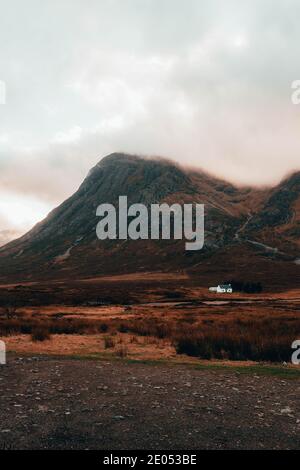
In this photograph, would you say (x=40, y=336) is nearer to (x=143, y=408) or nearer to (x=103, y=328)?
(x=103, y=328)

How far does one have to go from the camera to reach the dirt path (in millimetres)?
9438

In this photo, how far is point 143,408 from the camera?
11.5 metres

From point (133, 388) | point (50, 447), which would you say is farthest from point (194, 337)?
point (50, 447)

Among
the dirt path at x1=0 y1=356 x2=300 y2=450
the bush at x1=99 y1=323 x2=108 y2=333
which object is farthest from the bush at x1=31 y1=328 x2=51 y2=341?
the dirt path at x1=0 y1=356 x2=300 y2=450

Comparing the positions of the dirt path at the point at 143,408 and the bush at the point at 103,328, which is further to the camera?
the bush at the point at 103,328

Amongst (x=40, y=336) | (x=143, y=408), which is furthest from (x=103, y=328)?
(x=143, y=408)

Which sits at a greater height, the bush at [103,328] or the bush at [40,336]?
the bush at [40,336]

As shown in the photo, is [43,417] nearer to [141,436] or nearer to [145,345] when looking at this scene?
[141,436]

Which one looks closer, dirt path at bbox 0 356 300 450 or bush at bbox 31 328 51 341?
dirt path at bbox 0 356 300 450

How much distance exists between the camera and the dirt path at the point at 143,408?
9.44 metres

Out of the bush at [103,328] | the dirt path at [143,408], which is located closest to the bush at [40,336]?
the bush at [103,328]

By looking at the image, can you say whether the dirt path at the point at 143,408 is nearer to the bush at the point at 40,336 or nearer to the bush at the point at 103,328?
the bush at the point at 40,336

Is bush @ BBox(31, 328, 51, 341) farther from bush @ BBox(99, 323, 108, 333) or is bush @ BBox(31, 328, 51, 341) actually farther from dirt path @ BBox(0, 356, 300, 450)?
dirt path @ BBox(0, 356, 300, 450)

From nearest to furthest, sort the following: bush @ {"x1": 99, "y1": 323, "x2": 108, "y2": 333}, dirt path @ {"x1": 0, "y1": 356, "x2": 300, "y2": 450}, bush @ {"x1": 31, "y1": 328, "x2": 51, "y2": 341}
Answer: dirt path @ {"x1": 0, "y1": 356, "x2": 300, "y2": 450}, bush @ {"x1": 31, "y1": 328, "x2": 51, "y2": 341}, bush @ {"x1": 99, "y1": 323, "x2": 108, "y2": 333}
